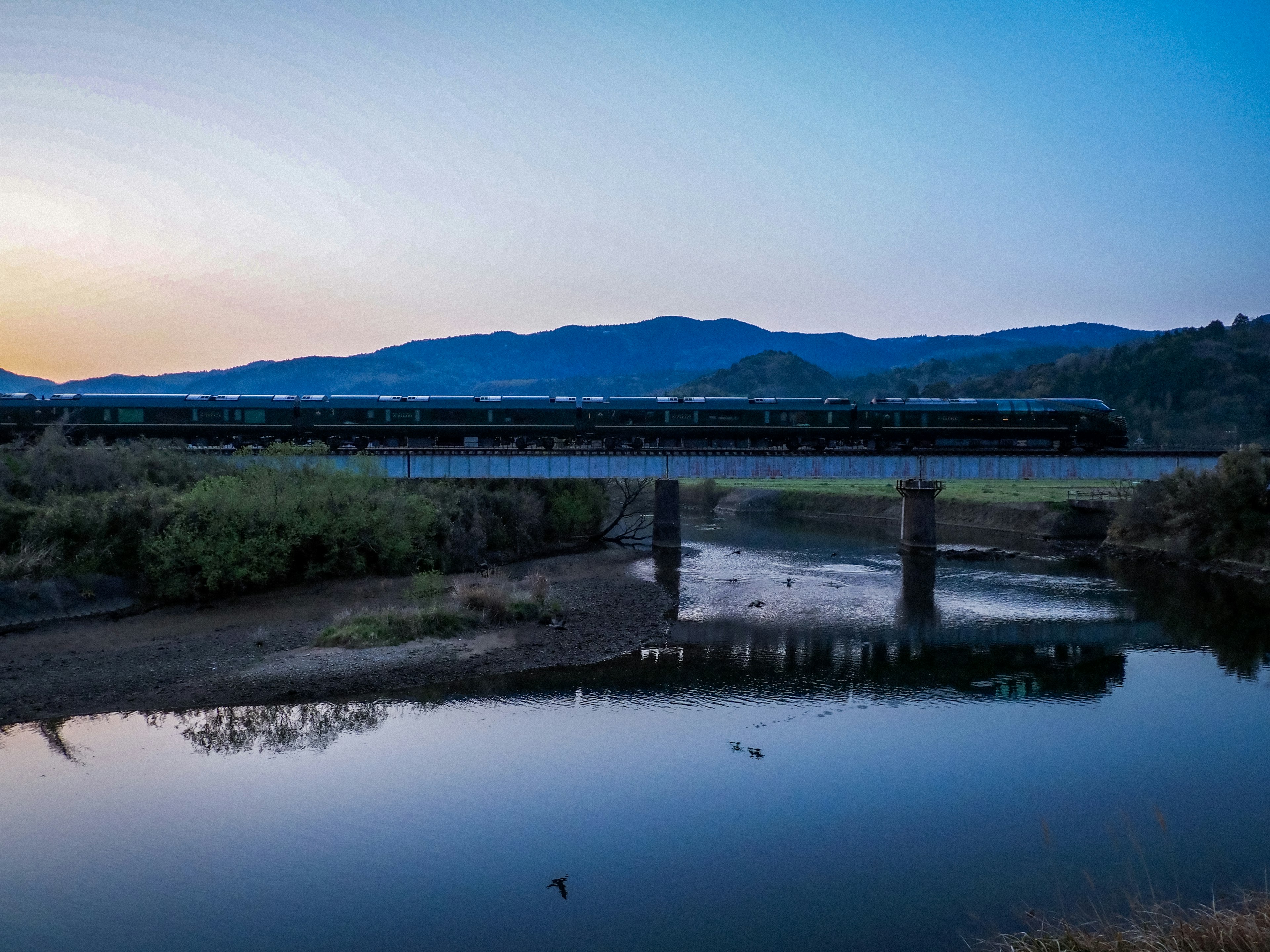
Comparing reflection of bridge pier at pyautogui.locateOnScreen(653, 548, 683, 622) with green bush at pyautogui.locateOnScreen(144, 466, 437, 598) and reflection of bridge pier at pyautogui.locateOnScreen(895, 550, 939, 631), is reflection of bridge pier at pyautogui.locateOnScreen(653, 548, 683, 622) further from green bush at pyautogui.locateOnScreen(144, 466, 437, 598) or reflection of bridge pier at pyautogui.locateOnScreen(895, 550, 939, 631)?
green bush at pyautogui.locateOnScreen(144, 466, 437, 598)

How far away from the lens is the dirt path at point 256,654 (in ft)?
76.1


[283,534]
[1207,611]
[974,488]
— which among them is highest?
[283,534]

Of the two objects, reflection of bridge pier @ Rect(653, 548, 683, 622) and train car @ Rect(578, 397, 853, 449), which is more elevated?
train car @ Rect(578, 397, 853, 449)

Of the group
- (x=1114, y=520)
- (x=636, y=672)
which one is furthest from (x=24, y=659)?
(x=1114, y=520)

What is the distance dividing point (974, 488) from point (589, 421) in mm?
43365

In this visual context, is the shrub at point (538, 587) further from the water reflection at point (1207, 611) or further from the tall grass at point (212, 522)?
the water reflection at point (1207, 611)

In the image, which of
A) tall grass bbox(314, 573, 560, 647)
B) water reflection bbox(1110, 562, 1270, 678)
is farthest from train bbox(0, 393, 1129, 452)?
tall grass bbox(314, 573, 560, 647)

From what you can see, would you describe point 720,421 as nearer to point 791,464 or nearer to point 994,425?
point 791,464

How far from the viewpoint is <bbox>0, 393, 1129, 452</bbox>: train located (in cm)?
5038

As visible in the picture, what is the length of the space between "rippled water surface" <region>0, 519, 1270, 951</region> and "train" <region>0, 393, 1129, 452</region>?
24828 mm

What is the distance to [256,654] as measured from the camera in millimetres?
26906

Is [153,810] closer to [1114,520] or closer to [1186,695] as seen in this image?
[1186,695]

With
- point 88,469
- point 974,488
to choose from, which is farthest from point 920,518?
point 88,469

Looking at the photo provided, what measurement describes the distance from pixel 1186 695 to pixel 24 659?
31.4 metres
